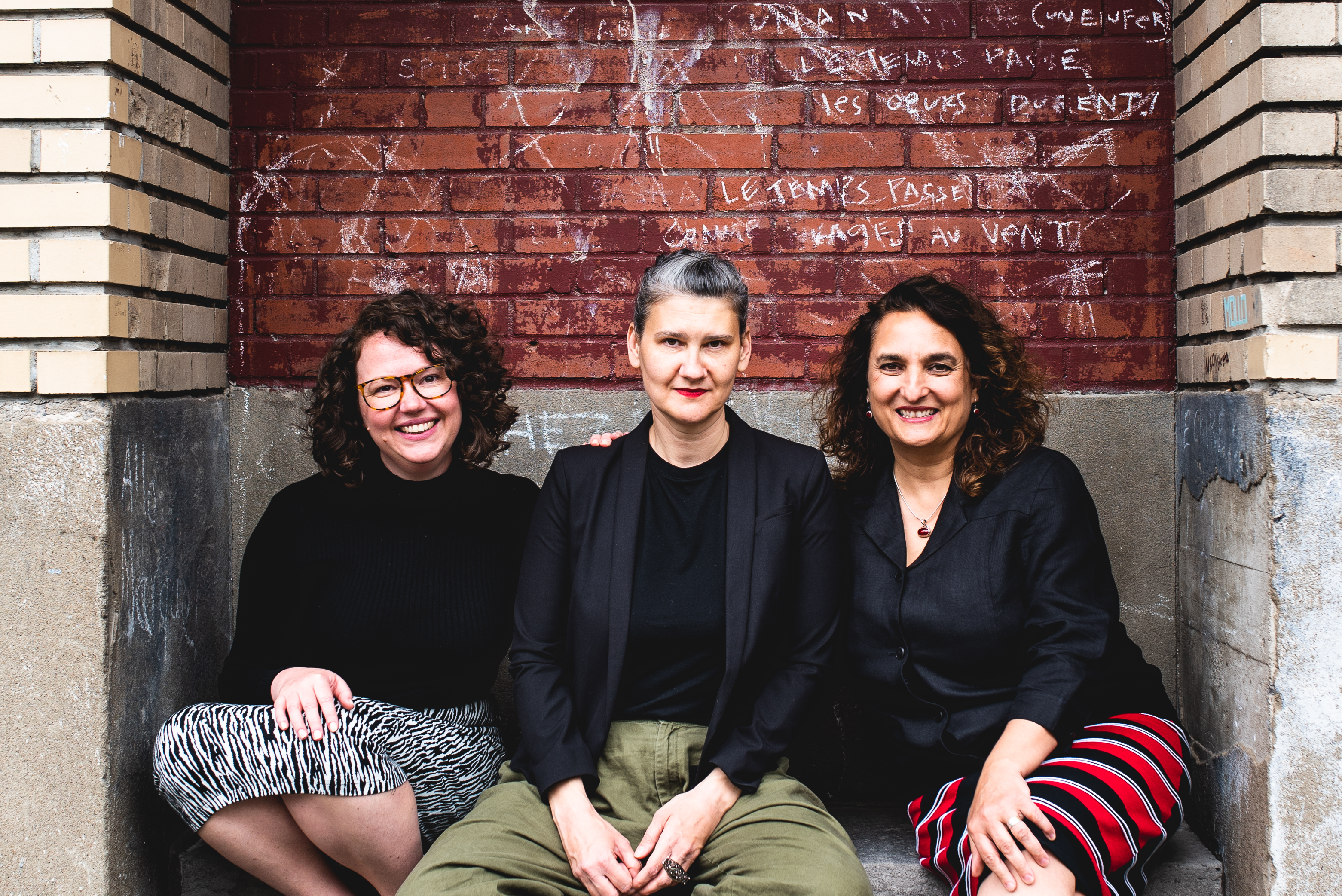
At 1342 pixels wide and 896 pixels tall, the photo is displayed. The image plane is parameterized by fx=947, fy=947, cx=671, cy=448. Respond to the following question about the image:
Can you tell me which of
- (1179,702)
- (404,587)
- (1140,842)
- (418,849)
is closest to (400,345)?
(404,587)

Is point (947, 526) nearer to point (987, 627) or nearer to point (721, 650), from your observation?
point (987, 627)

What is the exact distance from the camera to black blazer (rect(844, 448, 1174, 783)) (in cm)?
239

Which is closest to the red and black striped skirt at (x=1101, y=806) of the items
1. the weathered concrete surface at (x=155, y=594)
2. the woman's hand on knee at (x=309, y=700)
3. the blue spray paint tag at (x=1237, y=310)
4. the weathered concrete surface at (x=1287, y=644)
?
the weathered concrete surface at (x=1287, y=644)

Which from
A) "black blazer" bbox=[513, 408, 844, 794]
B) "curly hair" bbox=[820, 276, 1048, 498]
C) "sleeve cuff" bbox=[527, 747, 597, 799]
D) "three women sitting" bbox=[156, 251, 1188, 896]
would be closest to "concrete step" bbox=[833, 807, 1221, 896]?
"three women sitting" bbox=[156, 251, 1188, 896]

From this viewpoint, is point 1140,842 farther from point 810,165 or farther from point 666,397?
point 810,165

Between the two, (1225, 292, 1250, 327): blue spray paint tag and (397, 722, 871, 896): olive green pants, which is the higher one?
(1225, 292, 1250, 327): blue spray paint tag

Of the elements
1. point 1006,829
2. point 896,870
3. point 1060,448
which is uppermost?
point 1060,448

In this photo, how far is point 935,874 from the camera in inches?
98.7

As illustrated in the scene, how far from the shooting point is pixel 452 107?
3258 mm

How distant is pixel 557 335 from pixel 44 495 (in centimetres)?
157

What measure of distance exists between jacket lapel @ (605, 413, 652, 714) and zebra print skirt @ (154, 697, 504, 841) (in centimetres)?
56

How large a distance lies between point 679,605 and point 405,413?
3.08 feet

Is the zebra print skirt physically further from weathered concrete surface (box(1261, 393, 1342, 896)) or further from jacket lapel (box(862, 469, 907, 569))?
weathered concrete surface (box(1261, 393, 1342, 896))

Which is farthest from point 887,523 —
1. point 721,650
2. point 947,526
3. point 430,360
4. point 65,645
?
point 65,645
